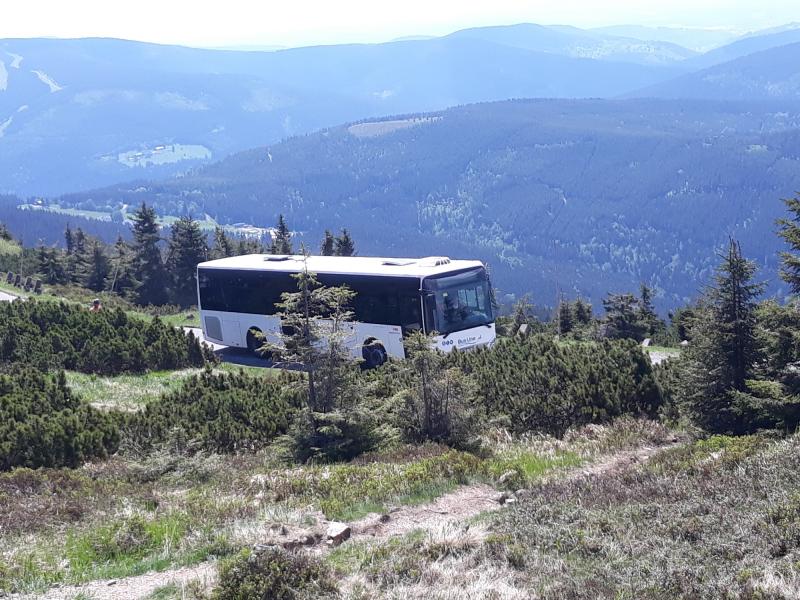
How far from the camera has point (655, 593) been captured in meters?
7.03

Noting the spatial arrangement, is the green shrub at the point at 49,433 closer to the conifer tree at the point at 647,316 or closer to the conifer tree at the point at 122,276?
the conifer tree at the point at 647,316

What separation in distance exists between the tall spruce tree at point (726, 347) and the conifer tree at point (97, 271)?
150ft

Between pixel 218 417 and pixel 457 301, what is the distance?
9.39 m

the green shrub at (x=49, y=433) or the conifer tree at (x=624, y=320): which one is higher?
the green shrub at (x=49, y=433)

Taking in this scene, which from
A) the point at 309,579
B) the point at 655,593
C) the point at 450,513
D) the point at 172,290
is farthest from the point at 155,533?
the point at 172,290

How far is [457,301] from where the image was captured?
2434 cm

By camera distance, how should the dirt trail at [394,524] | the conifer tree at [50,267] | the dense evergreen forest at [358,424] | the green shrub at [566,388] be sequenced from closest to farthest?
the dirt trail at [394,524], the dense evergreen forest at [358,424], the green shrub at [566,388], the conifer tree at [50,267]

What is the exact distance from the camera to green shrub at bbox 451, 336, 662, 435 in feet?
56.8

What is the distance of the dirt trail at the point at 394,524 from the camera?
8.02 m

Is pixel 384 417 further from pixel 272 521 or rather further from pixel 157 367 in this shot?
pixel 157 367

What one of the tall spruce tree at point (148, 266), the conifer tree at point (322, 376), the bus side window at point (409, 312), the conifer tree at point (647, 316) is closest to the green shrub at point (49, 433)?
the conifer tree at point (322, 376)

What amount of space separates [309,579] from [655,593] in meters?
3.07

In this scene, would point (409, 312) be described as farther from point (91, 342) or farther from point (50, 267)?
point (50, 267)

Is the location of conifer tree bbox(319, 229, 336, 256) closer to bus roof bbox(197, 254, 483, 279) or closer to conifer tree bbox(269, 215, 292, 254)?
conifer tree bbox(269, 215, 292, 254)
